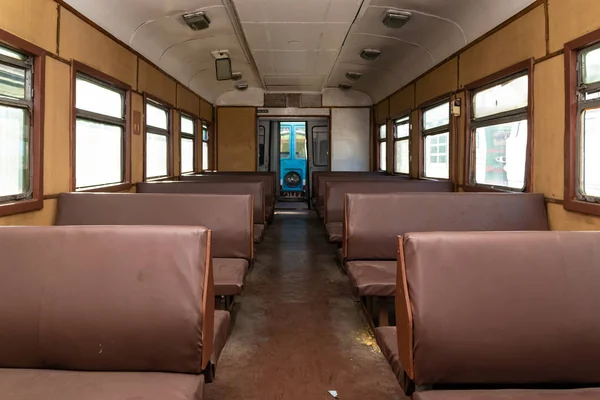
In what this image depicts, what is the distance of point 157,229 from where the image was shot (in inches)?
65.1

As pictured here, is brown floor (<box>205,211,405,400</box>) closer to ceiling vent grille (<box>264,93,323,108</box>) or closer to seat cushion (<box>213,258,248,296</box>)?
seat cushion (<box>213,258,248,296</box>)

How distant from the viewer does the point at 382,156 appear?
9.74 metres

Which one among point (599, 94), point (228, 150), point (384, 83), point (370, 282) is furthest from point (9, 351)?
point (228, 150)

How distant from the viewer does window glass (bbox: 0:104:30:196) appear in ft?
9.61

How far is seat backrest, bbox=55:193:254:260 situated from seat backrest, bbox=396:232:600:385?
1876 millimetres

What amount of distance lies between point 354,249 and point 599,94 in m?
1.79

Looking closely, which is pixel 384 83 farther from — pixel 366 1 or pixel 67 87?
pixel 67 87

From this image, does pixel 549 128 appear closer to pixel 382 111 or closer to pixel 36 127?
pixel 36 127

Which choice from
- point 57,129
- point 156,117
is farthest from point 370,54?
point 57,129

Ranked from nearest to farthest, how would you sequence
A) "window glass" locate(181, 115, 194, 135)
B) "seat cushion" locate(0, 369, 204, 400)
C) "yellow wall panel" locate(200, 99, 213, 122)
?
"seat cushion" locate(0, 369, 204, 400) < "window glass" locate(181, 115, 194, 135) < "yellow wall panel" locate(200, 99, 213, 122)

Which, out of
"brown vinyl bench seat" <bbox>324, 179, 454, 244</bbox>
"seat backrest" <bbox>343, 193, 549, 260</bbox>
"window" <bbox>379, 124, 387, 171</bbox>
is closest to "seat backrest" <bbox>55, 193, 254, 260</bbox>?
"seat backrest" <bbox>343, 193, 549, 260</bbox>

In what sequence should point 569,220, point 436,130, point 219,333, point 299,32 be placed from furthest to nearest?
1. point 436,130
2. point 299,32
3. point 569,220
4. point 219,333

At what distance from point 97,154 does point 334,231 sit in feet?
7.53

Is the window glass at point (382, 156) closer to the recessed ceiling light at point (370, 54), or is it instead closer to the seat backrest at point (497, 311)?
the recessed ceiling light at point (370, 54)
